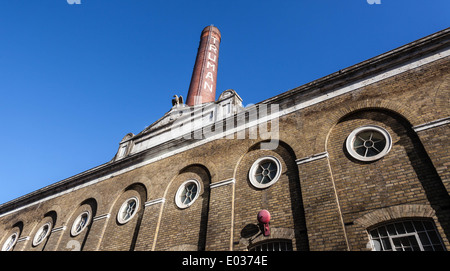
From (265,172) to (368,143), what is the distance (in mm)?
3145

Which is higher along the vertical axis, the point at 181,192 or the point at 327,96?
the point at 327,96

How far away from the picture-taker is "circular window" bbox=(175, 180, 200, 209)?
33.7 ft

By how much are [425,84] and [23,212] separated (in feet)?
67.6

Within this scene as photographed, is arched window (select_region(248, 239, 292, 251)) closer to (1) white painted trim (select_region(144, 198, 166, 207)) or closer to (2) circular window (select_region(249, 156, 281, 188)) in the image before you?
(2) circular window (select_region(249, 156, 281, 188))

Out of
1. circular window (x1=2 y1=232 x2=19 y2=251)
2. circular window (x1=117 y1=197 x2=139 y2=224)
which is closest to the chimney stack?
circular window (x1=117 y1=197 x2=139 y2=224)

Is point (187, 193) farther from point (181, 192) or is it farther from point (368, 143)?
point (368, 143)

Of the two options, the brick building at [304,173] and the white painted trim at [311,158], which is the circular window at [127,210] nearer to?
the brick building at [304,173]

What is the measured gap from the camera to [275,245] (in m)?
7.65

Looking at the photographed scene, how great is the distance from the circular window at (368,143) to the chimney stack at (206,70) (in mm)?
14876

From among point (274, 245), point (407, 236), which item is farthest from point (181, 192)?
point (407, 236)

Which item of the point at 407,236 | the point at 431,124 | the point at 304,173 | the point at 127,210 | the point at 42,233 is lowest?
the point at 407,236

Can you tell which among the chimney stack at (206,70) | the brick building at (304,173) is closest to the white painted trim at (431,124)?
the brick building at (304,173)
